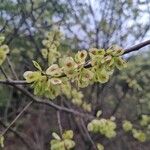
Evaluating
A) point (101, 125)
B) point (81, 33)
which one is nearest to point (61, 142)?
point (101, 125)

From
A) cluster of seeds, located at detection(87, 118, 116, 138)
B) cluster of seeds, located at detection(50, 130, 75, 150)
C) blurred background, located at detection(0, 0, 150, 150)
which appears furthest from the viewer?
blurred background, located at detection(0, 0, 150, 150)

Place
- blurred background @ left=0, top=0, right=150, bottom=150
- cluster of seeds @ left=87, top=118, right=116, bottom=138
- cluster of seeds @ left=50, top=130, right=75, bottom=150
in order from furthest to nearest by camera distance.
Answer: blurred background @ left=0, top=0, right=150, bottom=150 < cluster of seeds @ left=87, top=118, right=116, bottom=138 < cluster of seeds @ left=50, top=130, right=75, bottom=150

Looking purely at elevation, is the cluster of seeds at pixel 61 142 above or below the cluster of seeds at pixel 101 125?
above

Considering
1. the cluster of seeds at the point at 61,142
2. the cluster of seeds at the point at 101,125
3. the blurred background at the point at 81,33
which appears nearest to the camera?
the cluster of seeds at the point at 61,142

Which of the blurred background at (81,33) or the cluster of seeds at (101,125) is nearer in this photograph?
the cluster of seeds at (101,125)

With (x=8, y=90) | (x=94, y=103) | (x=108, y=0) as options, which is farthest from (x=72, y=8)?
(x=8, y=90)

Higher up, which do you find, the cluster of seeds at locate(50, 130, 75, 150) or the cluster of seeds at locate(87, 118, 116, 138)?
the cluster of seeds at locate(50, 130, 75, 150)

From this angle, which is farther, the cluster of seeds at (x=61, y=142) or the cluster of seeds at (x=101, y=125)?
the cluster of seeds at (x=101, y=125)

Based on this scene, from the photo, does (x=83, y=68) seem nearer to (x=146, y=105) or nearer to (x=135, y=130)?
(x=135, y=130)

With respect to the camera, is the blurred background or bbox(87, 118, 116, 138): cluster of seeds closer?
bbox(87, 118, 116, 138): cluster of seeds

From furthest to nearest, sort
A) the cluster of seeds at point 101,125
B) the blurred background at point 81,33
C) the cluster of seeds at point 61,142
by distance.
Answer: the blurred background at point 81,33 → the cluster of seeds at point 101,125 → the cluster of seeds at point 61,142

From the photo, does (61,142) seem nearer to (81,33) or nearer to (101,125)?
(101,125)
